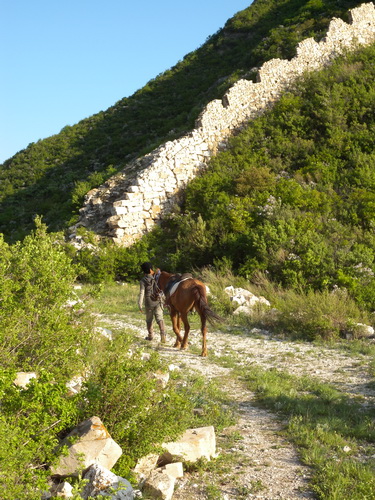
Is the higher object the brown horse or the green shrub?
the brown horse

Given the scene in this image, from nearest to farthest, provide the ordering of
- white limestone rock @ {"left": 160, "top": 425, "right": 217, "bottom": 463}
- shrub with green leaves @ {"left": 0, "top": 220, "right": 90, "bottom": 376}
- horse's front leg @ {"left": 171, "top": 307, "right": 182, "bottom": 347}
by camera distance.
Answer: white limestone rock @ {"left": 160, "top": 425, "right": 217, "bottom": 463} < shrub with green leaves @ {"left": 0, "top": 220, "right": 90, "bottom": 376} < horse's front leg @ {"left": 171, "top": 307, "right": 182, "bottom": 347}

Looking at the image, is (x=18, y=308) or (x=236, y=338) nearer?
(x=18, y=308)

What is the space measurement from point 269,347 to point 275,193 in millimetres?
8434

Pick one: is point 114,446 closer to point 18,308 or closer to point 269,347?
point 18,308

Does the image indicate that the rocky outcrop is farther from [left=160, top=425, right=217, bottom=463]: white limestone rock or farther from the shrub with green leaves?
the shrub with green leaves

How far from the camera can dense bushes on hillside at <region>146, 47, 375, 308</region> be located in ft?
41.8

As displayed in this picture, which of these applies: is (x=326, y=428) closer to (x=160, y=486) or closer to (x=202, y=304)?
(x=160, y=486)

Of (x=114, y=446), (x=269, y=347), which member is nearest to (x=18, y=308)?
(x=114, y=446)

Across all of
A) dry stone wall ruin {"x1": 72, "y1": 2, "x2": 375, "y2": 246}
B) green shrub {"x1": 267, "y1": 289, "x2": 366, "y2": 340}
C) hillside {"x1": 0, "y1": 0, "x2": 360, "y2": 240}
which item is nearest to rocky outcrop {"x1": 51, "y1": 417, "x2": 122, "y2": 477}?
green shrub {"x1": 267, "y1": 289, "x2": 366, "y2": 340}

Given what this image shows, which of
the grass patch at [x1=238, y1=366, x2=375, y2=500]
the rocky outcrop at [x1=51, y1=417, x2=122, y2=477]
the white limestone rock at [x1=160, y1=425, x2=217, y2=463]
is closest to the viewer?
the rocky outcrop at [x1=51, y1=417, x2=122, y2=477]

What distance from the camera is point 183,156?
62.3 feet

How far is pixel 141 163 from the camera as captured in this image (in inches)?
771

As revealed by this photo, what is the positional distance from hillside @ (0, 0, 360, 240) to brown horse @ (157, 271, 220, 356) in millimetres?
11180

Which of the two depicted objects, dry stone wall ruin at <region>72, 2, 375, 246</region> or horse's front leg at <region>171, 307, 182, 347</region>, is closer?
horse's front leg at <region>171, 307, 182, 347</region>
